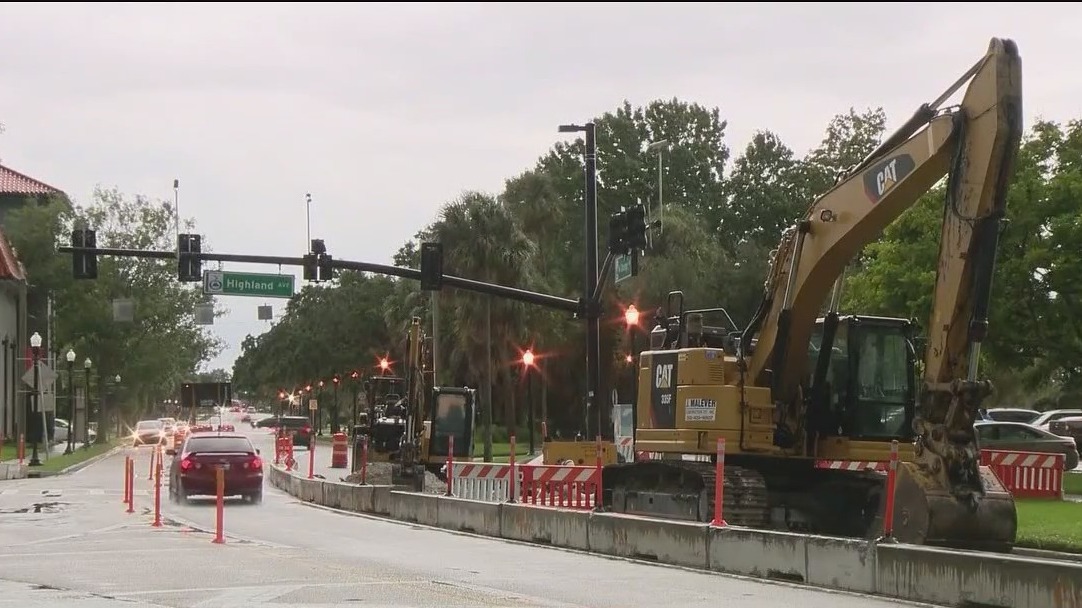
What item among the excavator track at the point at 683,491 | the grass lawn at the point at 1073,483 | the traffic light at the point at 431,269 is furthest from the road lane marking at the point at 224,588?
the grass lawn at the point at 1073,483

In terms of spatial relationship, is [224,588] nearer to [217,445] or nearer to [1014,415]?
[217,445]

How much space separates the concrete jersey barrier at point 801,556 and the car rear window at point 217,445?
29.4 ft

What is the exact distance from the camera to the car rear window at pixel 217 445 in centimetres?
3066

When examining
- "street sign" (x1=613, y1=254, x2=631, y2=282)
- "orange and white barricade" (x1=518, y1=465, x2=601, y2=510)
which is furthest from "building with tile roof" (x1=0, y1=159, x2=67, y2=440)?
"orange and white barricade" (x1=518, y1=465, x2=601, y2=510)

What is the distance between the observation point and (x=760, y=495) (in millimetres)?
18297

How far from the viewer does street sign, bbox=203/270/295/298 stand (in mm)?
36781

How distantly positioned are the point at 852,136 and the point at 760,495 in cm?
6061

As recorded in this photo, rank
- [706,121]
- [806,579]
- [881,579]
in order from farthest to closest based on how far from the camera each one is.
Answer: [706,121]
[806,579]
[881,579]

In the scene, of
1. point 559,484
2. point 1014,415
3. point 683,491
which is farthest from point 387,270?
point 1014,415

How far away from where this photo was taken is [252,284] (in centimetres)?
3691

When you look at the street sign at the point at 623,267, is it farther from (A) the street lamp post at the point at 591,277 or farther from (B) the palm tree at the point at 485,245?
(B) the palm tree at the point at 485,245

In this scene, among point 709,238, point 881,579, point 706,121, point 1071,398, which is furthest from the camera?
point 706,121

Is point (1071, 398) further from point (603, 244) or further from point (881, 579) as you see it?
point (881, 579)

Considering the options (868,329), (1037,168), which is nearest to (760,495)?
(868,329)
